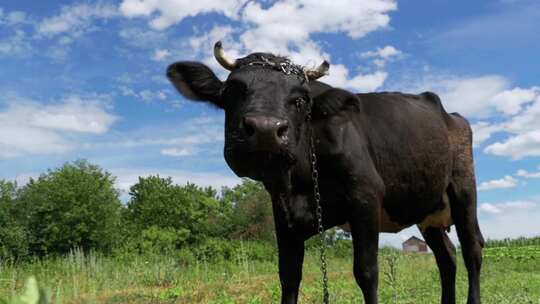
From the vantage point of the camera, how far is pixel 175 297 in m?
10.4

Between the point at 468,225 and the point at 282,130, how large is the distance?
3.91 metres

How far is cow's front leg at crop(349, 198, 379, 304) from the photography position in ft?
15.1

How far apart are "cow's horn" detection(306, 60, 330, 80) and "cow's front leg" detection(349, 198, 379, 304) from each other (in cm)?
110

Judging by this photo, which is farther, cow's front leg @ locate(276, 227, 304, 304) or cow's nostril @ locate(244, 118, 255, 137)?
cow's front leg @ locate(276, 227, 304, 304)

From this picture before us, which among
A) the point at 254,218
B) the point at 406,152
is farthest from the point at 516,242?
the point at 406,152

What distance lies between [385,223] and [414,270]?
1332cm

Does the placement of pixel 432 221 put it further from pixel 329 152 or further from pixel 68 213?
pixel 68 213

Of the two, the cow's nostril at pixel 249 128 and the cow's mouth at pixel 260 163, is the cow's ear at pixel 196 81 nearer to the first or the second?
the cow's mouth at pixel 260 163

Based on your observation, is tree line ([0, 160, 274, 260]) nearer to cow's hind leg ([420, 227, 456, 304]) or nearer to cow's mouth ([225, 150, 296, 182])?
cow's hind leg ([420, 227, 456, 304])

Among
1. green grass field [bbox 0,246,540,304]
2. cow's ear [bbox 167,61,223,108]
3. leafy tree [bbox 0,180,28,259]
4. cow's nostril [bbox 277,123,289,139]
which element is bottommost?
green grass field [bbox 0,246,540,304]

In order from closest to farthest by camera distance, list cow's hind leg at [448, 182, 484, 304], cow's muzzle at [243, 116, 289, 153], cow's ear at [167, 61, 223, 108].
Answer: cow's muzzle at [243, 116, 289, 153], cow's ear at [167, 61, 223, 108], cow's hind leg at [448, 182, 484, 304]

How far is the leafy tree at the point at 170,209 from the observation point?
44844mm

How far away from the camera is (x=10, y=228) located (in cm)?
3309

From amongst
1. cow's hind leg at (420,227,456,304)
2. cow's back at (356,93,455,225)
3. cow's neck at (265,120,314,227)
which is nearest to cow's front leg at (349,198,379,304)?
cow's neck at (265,120,314,227)
